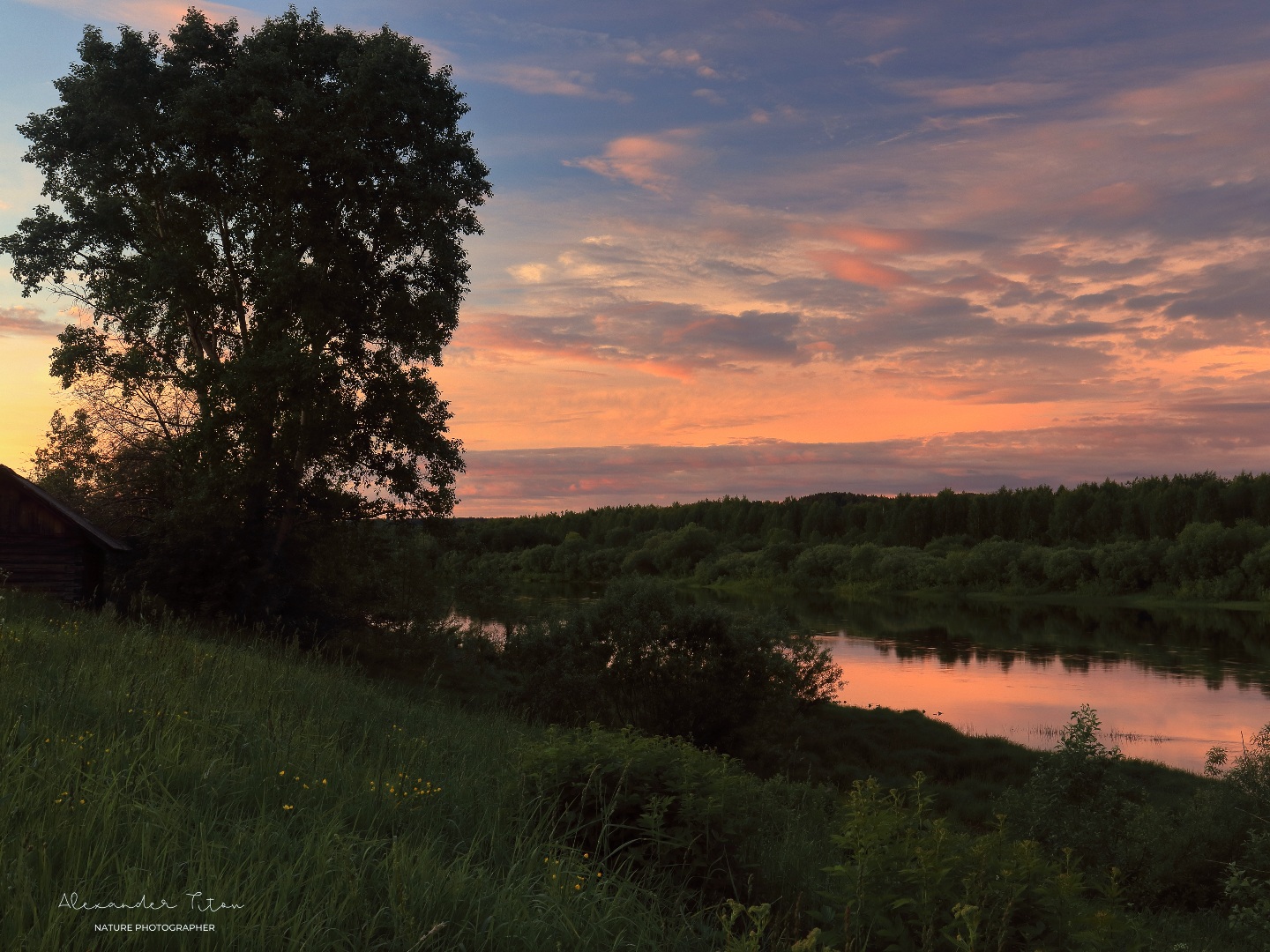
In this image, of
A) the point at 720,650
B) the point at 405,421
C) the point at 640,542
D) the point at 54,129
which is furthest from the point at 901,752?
the point at 640,542

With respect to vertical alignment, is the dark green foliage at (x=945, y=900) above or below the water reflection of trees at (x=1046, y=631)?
above

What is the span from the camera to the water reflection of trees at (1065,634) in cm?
5128

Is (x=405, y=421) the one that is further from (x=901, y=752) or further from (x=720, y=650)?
(x=901, y=752)

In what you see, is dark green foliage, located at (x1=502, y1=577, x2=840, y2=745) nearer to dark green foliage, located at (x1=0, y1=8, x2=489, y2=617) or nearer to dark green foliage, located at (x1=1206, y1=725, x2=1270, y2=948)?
dark green foliage, located at (x1=0, y1=8, x2=489, y2=617)

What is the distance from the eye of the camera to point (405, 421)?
86.8ft

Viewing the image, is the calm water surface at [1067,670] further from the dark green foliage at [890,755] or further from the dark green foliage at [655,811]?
the dark green foliage at [655,811]

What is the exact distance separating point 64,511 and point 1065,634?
6277 cm

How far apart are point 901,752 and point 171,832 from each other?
27004 millimetres

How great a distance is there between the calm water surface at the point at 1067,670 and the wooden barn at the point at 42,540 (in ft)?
59.0

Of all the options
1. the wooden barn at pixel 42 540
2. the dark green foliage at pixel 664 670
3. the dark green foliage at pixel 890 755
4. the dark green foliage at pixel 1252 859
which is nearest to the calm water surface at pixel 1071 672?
the dark green foliage at pixel 890 755

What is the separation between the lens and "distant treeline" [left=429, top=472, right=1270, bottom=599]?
89.7 m

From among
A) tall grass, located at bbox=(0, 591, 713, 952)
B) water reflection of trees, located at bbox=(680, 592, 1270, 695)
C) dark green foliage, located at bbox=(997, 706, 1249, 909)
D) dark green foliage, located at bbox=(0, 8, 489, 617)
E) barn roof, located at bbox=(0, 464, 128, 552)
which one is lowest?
water reflection of trees, located at bbox=(680, 592, 1270, 695)

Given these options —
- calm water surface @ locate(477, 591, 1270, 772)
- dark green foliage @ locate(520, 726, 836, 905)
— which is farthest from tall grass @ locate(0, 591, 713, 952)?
calm water surface @ locate(477, 591, 1270, 772)

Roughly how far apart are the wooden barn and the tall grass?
1981 centimetres
